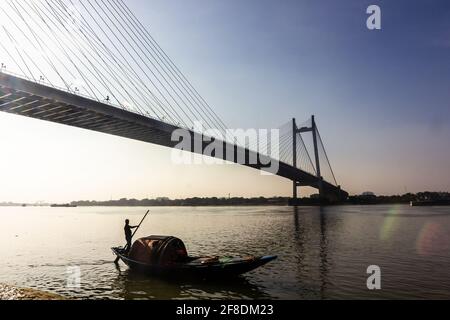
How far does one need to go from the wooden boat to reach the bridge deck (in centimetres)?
2005

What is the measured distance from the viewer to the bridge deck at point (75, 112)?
30.8m

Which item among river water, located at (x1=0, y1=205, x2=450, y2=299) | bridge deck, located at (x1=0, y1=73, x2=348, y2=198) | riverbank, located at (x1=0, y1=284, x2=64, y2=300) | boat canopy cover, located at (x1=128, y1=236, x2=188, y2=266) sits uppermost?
bridge deck, located at (x1=0, y1=73, x2=348, y2=198)

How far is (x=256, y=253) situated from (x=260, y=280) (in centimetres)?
837

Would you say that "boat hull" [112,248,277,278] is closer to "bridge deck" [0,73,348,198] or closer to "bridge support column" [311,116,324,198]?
"bridge deck" [0,73,348,198]

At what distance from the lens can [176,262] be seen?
1680 cm

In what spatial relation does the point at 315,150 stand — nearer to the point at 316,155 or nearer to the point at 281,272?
the point at 316,155

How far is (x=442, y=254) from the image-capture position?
23469mm

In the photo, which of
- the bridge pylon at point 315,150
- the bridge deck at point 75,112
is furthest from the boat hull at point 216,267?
the bridge pylon at point 315,150

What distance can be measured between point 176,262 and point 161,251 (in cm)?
92

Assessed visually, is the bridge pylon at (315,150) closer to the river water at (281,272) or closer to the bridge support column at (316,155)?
the bridge support column at (316,155)

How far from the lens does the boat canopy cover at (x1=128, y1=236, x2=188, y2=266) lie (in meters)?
16.9

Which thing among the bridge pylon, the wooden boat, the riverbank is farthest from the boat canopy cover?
the bridge pylon
